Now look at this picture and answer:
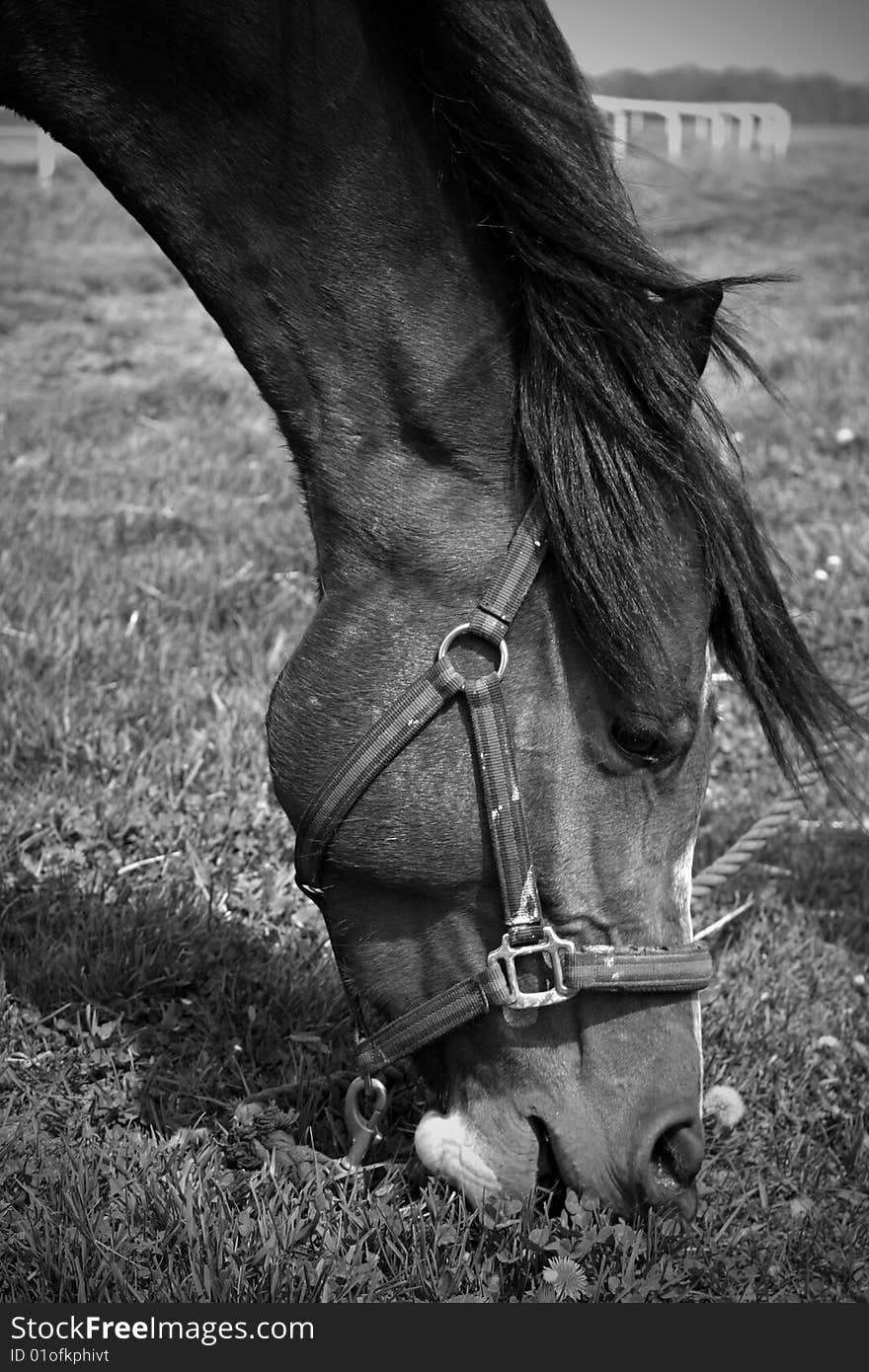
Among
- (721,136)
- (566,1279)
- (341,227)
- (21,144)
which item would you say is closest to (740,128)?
(721,136)

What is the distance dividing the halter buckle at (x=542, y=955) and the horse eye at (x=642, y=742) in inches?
12.0

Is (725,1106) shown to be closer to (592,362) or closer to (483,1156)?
(483,1156)

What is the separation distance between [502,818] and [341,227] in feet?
3.17

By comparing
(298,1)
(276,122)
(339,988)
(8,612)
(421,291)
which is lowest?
(339,988)

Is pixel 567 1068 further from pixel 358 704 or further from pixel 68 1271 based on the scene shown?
pixel 68 1271

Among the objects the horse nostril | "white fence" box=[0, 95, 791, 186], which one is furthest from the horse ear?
"white fence" box=[0, 95, 791, 186]

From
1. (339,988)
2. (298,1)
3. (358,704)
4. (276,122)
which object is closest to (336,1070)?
(339,988)

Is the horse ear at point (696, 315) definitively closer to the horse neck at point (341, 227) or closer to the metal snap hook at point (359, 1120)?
the horse neck at point (341, 227)

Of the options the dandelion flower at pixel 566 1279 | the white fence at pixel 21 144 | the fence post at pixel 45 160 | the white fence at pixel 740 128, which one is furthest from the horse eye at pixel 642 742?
the white fence at pixel 21 144

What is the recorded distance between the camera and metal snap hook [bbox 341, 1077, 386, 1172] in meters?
2.11

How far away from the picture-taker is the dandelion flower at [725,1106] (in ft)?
8.03

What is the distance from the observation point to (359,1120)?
2160mm

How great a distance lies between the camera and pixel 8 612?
4117 millimetres

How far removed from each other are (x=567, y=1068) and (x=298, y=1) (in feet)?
5.72
